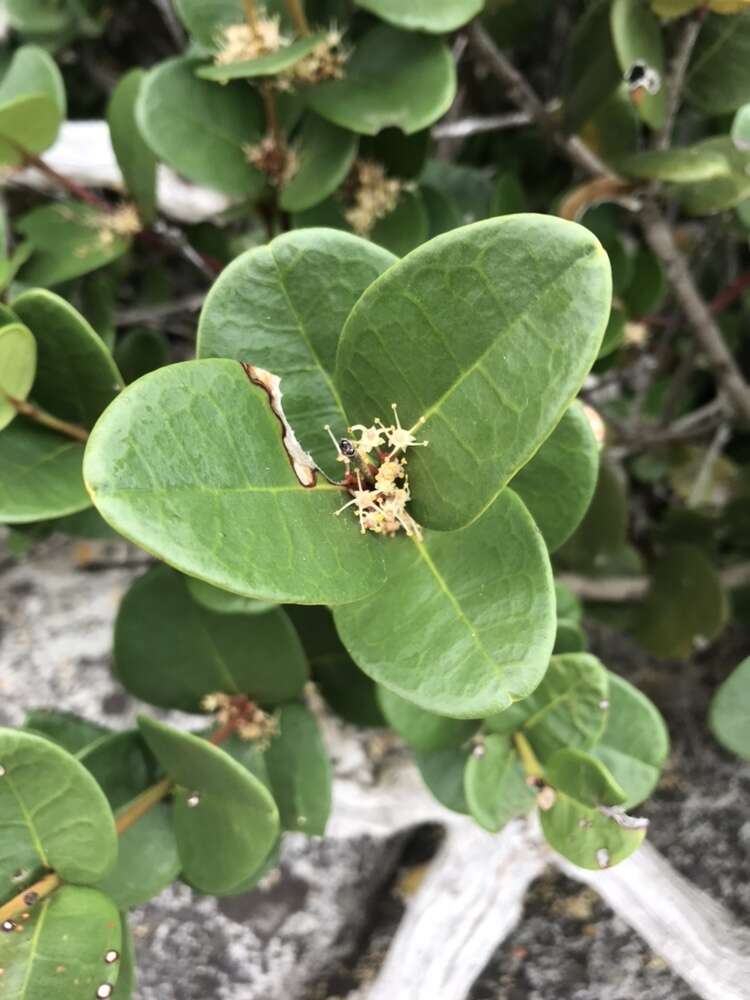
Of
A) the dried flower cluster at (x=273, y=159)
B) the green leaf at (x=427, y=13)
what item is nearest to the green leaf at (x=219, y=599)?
the dried flower cluster at (x=273, y=159)

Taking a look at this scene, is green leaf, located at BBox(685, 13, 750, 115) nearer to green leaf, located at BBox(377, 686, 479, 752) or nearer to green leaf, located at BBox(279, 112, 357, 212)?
green leaf, located at BBox(279, 112, 357, 212)

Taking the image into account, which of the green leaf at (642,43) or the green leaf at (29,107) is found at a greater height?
the green leaf at (642,43)

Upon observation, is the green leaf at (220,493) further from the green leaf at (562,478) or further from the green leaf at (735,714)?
the green leaf at (735,714)

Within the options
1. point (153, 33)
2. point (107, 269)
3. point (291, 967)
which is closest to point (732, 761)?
point (291, 967)

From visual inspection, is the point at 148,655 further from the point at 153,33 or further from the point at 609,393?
the point at 153,33

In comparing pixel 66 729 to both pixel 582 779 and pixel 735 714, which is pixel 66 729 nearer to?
pixel 582 779
